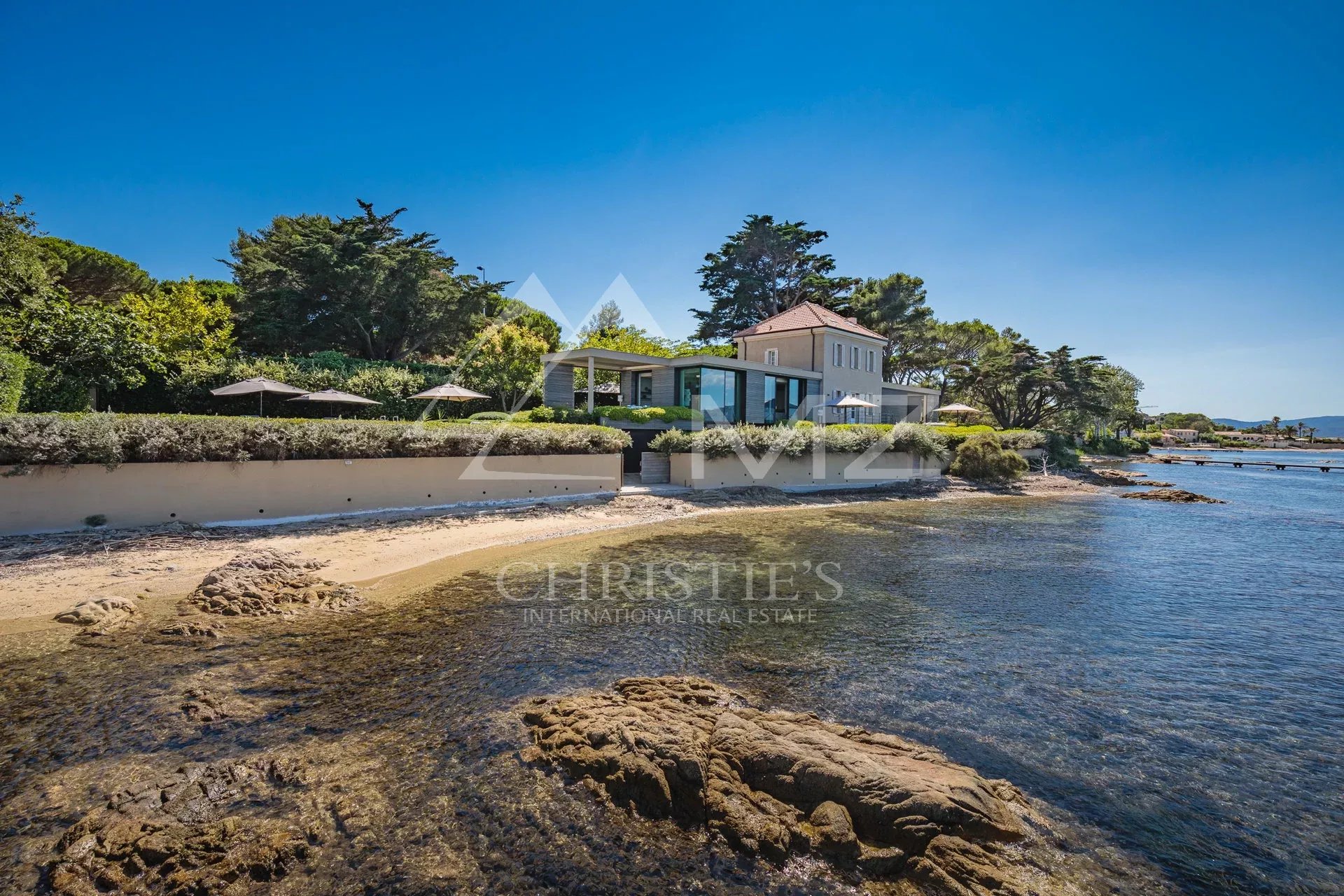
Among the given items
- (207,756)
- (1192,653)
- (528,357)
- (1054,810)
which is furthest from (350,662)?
(528,357)

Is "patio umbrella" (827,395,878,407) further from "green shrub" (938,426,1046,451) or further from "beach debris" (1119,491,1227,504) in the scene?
"beach debris" (1119,491,1227,504)

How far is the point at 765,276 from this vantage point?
152 ft

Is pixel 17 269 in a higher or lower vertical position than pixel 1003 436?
higher

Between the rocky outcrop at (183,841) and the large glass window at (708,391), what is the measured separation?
23.3 m

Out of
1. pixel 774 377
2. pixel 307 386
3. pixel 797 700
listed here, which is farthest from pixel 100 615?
pixel 774 377

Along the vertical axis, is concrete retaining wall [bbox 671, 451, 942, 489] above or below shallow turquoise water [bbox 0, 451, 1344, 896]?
above

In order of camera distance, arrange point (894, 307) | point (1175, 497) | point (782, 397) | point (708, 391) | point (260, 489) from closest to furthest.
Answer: point (260, 489), point (1175, 497), point (708, 391), point (782, 397), point (894, 307)

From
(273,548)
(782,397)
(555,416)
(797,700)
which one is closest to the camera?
(797,700)

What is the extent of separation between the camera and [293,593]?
877 centimetres

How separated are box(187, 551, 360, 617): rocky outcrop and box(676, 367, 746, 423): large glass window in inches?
754

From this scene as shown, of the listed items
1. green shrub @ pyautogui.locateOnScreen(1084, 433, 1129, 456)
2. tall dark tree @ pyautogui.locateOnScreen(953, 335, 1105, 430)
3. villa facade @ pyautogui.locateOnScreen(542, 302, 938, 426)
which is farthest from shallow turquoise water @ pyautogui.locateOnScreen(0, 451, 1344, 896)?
green shrub @ pyautogui.locateOnScreen(1084, 433, 1129, 456)

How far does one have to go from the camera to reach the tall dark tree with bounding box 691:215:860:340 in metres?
45.6

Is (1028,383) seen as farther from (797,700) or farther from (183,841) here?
(183,841)

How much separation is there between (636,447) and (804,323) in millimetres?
15725
